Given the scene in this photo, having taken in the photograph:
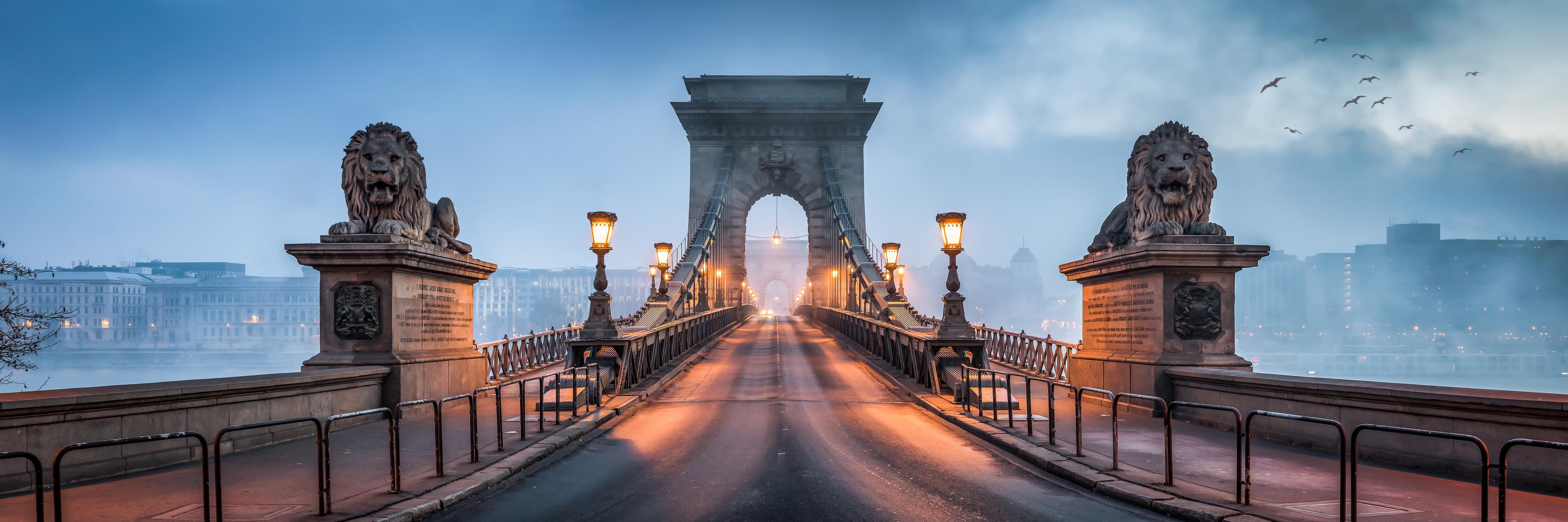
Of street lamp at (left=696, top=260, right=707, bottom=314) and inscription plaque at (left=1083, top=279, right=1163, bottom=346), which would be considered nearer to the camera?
inscription plaque at (left=1083, top=279, right=1163, bottom=346)

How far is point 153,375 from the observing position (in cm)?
10575

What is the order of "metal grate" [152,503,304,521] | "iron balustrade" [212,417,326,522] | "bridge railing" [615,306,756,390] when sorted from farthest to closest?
"bridge railing" [615,306,756,390]
"metal grate" [152,503,304,521]
"iron balustrade" [212,417,326,522]

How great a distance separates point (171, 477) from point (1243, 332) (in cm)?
14501

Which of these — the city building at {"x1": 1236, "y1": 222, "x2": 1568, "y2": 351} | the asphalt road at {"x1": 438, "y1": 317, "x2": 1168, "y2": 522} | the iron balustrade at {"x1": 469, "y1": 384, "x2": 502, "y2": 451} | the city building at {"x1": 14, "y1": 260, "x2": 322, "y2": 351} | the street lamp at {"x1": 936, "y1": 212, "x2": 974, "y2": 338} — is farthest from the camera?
the city building at {"x1": 14, "y1": 260, "x2": 322, "y2": 351}

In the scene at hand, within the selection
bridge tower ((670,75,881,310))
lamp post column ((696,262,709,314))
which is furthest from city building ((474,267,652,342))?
lamp post column ((696,262,709,314))

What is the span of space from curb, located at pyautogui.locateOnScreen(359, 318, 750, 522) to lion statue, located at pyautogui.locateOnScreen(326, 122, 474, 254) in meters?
3.79

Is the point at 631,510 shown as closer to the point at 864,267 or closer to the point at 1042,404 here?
the point at 1042,404

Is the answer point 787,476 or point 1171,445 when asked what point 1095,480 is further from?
point 787,476

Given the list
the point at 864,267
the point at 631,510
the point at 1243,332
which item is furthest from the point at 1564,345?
the point at 631,510

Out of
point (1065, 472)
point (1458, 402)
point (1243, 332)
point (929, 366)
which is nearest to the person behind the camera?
point (1458, 402)

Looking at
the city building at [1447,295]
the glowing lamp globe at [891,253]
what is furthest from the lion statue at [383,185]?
the city building at [1447,295]

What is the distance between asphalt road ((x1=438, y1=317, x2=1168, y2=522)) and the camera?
615 centimetres

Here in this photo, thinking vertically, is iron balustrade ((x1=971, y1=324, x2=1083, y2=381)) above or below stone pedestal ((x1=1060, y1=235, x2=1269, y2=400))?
below

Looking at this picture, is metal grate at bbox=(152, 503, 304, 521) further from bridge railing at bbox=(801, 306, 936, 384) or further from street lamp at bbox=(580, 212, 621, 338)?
bridge railing at bbox=(801, 306, 936, 384)
